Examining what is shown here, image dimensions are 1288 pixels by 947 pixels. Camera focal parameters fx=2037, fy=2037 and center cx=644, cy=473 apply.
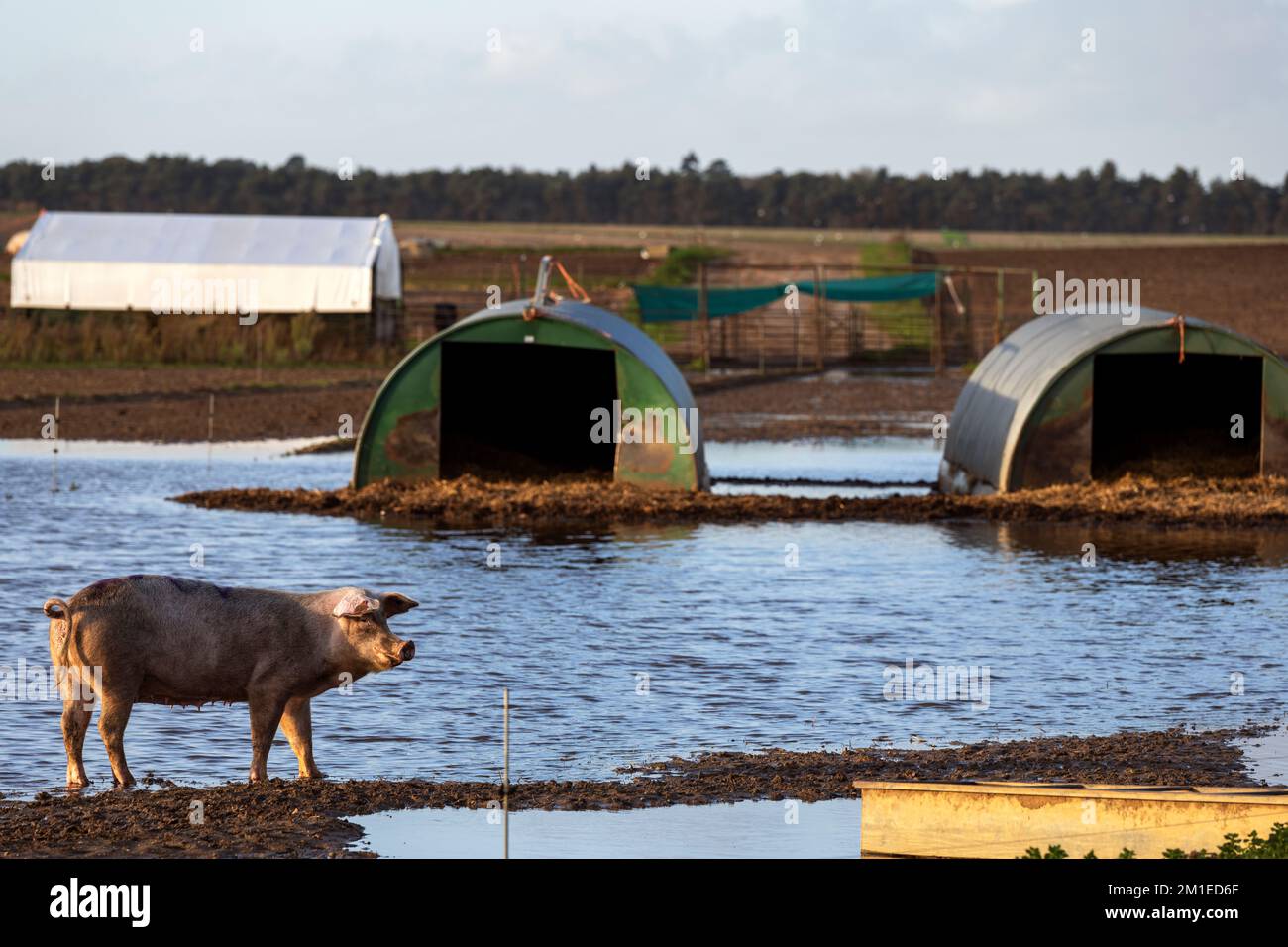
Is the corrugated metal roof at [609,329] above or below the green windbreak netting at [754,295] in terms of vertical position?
below

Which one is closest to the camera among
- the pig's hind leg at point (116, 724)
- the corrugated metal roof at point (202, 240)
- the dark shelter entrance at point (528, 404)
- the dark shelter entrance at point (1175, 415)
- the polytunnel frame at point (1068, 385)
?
the pig's hind leg at point (116, 724)

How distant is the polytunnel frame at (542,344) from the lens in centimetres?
1992

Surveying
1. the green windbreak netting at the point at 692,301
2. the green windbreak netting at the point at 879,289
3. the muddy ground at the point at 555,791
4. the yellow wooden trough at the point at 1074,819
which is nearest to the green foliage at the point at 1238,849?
the yellow wooden trough at the point at 1074,819

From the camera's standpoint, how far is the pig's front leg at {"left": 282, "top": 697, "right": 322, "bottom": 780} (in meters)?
8.73

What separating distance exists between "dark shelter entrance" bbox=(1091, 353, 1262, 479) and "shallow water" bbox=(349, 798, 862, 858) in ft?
46.0

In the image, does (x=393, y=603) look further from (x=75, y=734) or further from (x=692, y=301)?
(x=692, y=301)

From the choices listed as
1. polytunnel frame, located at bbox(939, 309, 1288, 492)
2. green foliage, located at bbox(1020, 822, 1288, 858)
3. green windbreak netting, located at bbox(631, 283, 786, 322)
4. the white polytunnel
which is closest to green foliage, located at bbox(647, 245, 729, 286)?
green windbreak netting, located at bbox(631, 283, 786, 322)

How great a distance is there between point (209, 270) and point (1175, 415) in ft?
97.8

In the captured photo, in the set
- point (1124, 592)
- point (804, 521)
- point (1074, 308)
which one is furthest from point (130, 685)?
point (1074, 308)

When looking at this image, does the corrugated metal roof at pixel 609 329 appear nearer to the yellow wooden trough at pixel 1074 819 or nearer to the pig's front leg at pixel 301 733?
the pig's front leg at pixel 301 733

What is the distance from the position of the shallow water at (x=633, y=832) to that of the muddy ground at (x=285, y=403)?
1981 cm

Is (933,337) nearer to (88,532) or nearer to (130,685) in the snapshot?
(88,532)

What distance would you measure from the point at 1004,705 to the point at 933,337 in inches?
1441

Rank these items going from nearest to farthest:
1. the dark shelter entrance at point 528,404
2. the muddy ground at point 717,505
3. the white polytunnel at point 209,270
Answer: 1. the muddy ground at point 717,505
2. the dark shelter entrance at point 528,404
3. the white polytunnel at point 209,270
